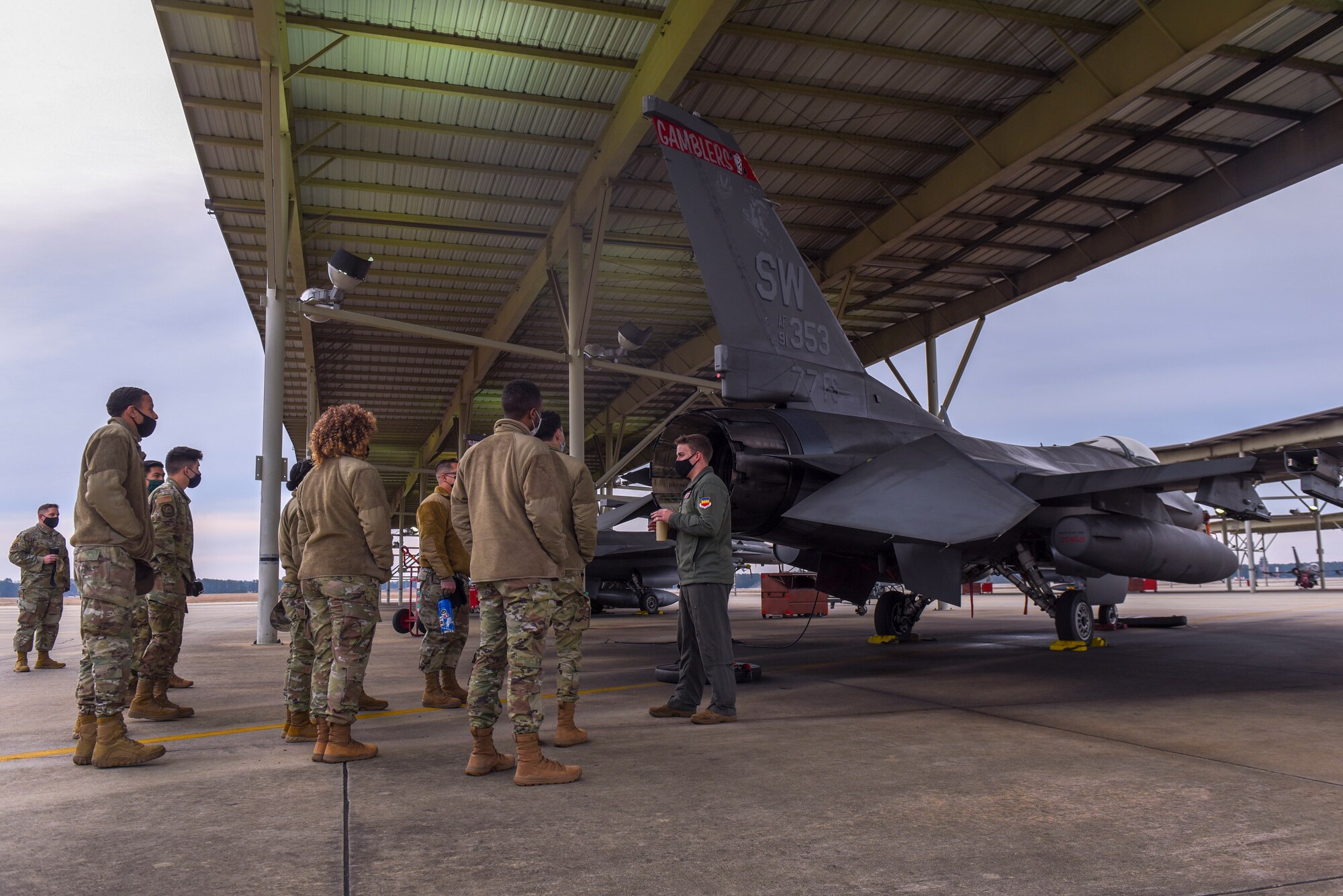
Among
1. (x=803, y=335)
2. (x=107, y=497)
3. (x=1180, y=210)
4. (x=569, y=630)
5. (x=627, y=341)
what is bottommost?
(x=569, y=630)

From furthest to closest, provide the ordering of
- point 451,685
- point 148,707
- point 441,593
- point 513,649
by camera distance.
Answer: point 451,685 < point 441,593 < point 148,707 < point 513,649

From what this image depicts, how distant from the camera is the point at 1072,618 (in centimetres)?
968

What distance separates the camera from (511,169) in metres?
13.9

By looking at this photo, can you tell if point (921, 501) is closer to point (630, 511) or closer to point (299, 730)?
point (630, 511)

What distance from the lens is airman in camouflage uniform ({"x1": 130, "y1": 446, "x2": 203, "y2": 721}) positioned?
5750 millimetres

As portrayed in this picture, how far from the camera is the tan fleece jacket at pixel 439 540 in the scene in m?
5.79

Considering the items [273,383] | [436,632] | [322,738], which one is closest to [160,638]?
[436,632]

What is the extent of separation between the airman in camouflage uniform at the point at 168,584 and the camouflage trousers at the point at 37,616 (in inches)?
155

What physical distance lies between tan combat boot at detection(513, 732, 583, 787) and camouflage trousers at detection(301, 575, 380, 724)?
101 centimetres

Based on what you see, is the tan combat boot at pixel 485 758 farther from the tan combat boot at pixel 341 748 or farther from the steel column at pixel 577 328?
the steel column at pixel 577 328

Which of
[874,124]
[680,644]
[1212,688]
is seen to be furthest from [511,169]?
[1212,688]

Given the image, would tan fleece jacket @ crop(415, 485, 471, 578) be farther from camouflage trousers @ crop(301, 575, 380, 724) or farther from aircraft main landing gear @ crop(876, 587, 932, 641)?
aircraft main landing gear @ crop(876, 587, 932, 641)

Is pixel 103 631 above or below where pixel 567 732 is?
above

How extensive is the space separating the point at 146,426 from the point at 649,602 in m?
14.9
